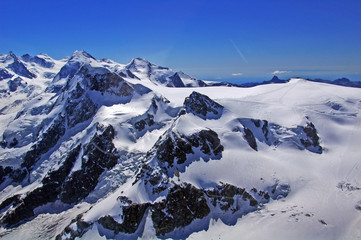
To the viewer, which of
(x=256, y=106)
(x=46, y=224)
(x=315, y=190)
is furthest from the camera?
(x=256, y=106)

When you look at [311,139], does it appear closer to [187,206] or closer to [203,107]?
[203,107]

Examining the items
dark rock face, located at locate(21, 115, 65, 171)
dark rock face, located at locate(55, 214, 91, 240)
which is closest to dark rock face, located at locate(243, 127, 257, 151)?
dark rock face, located at locate(55, 214, 91, 240)

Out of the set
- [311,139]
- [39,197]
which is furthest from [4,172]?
[311,139]

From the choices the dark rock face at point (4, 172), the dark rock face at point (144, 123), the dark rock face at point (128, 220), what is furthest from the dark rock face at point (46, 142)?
the dark rock face at point (128, 220)

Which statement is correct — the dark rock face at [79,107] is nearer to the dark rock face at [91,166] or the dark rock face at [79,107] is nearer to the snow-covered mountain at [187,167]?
the snow-covered mountain at [187,167]

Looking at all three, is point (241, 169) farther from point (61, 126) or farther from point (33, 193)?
point (61, 126)

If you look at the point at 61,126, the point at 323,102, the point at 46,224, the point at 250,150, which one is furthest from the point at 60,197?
the point at 323,102
